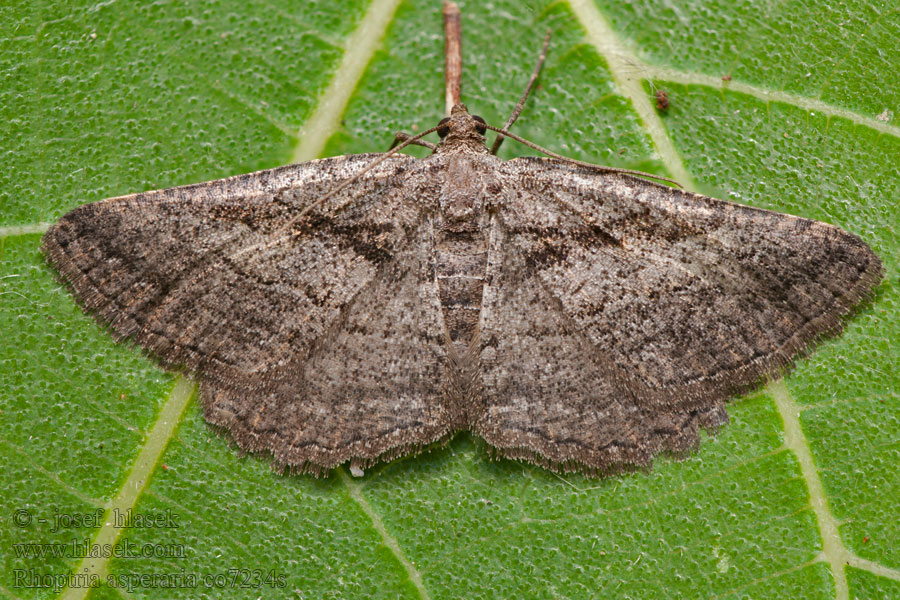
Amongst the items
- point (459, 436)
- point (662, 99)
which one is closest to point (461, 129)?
point (662, 99)

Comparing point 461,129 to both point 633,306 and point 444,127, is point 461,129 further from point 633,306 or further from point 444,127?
point 633,306

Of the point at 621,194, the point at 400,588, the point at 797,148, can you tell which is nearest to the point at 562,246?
the point at 621,194

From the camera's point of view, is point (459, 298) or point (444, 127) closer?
point (459, 298)

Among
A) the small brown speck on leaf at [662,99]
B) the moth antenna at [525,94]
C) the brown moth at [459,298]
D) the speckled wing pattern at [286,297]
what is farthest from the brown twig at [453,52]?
Answer: the small brown speck on leaf at [662,99]

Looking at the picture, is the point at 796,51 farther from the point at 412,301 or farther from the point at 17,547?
the point at 17,547

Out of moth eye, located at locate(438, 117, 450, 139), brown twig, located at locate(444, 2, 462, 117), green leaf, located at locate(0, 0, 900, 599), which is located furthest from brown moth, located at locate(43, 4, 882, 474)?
brown twig, located at locate(444, 2, 462, 117)

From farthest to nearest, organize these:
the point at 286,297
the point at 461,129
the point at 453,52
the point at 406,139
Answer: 1. the point at 453,52
2. the point at 406,139
3. the point at 461,129
4. the point at 286,297

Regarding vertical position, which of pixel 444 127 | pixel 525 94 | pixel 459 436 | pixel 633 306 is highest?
pixel 525 94

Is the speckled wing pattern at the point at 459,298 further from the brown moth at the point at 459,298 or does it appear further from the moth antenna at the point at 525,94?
the moth antenna at the point at 525,94
